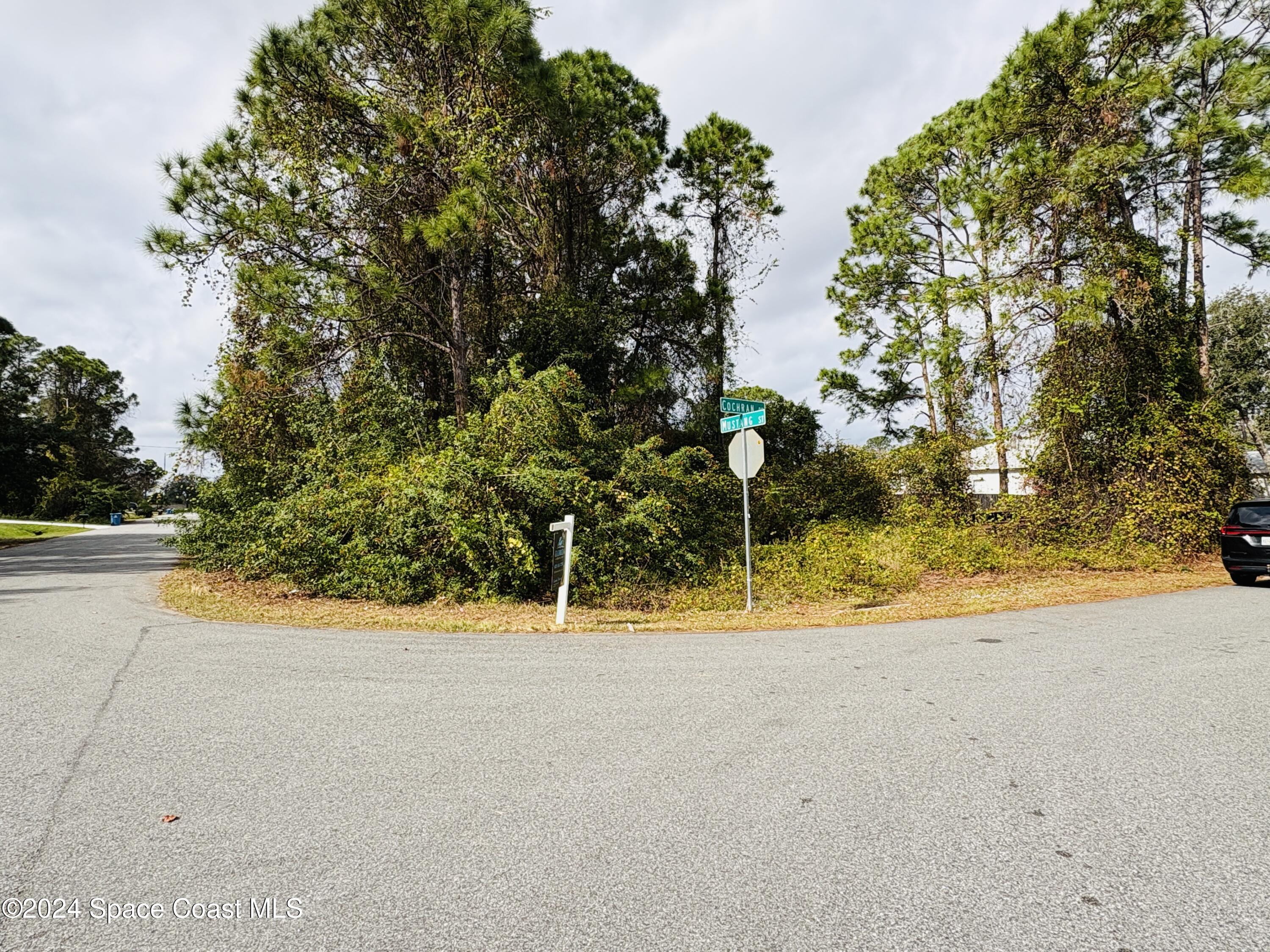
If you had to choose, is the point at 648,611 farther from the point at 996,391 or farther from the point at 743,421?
the point at 996,391

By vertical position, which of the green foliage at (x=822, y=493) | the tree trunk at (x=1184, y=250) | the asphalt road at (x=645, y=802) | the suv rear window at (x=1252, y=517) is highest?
the tree trunk at (x=1184, y=250)

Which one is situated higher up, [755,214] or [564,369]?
[755,214]

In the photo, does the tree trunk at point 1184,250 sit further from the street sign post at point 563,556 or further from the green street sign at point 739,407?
the street sign post at point 563,556

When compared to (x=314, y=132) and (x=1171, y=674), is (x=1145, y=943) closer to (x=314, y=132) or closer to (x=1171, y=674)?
(x=1171, y=674)

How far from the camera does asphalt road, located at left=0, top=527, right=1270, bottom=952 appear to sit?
2.22 m

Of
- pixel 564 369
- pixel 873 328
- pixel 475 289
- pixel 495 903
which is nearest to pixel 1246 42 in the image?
pixel 873 328

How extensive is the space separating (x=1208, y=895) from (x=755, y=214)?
20.2m

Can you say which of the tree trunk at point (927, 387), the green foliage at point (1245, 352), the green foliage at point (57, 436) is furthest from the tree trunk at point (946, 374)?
the green foliage at point (57, 436)

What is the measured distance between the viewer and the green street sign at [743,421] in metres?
9.59

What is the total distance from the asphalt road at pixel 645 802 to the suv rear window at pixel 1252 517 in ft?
23.5

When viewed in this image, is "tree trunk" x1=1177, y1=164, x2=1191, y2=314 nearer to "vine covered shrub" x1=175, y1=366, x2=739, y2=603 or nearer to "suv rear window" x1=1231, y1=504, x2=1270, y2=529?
"suv rear window" x1=1231, y1=504, x2=1270, y2=529

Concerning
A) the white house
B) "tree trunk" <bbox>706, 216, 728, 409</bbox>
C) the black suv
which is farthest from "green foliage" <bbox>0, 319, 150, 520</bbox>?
the black suv

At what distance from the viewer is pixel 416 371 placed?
1742cm

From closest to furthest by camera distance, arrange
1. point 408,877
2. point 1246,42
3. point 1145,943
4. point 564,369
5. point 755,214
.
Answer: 1. point 1145,943
2. point 408,877
3. point 564,369
4. point 1246,42
5. point 755,214
